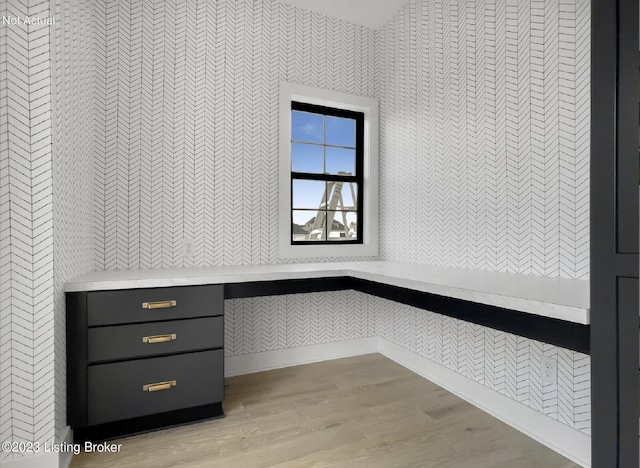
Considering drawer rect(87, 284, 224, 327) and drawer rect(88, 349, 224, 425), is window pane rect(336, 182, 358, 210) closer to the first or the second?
drawer rect(87, 284, 224, 327)

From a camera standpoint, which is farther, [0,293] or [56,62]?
[56,62]

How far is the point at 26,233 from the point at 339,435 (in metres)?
1.71

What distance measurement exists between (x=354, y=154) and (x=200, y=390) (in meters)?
Answer: 2.20

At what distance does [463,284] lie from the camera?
5.38 ft

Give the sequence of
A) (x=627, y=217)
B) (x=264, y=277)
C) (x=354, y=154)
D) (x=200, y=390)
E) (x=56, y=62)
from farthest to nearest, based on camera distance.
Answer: (x=354, y=154) → (x=264, y=277) → (x=200, y=390) → (x=56, y=62) → (x=627, y=217)

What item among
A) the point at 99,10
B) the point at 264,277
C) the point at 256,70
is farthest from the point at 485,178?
the point at 99,10

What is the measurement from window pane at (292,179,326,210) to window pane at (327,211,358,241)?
0.16 metres

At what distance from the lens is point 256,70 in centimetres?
273

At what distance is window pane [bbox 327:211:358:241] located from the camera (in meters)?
3.12

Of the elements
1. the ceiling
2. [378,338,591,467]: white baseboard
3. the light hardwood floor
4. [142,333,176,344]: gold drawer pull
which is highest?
the ceiling

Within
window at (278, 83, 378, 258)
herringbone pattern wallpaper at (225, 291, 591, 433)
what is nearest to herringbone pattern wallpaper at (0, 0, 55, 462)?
herringbone pattern wallpaper at (225, 291, 591, 433)

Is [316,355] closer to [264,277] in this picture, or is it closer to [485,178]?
[264,277]

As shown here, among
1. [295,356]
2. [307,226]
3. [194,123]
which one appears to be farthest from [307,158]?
[295,356]

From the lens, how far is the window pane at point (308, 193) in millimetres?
2982
